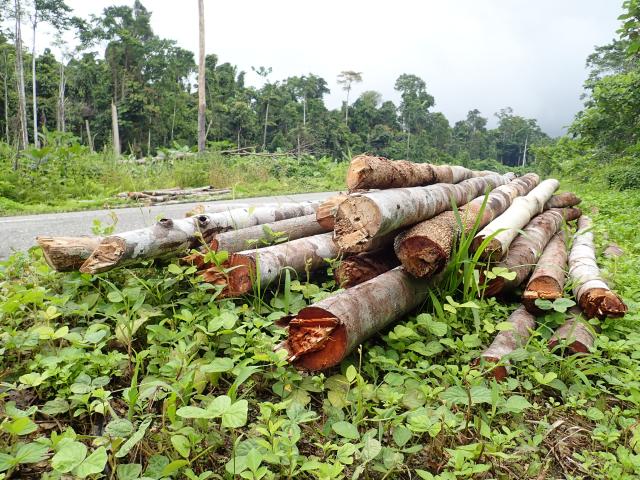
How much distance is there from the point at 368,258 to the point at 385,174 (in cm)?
61

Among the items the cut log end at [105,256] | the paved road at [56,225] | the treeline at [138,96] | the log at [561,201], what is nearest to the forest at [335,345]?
the cut log end at [105,256]

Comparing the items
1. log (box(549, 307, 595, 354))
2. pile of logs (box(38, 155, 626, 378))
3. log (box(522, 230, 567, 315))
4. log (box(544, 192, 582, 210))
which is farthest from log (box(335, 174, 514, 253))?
log (box(544, 192, 582, 210))

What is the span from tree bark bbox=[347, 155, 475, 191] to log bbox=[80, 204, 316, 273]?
3.30 ft

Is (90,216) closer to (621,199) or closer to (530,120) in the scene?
(621,199)

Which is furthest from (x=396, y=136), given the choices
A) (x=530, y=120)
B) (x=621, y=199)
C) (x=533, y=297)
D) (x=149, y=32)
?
(x=533, y=297)

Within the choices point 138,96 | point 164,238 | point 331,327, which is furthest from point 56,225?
point 138,96

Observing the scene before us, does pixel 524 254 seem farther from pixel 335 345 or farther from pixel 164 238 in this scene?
pixel 164 238

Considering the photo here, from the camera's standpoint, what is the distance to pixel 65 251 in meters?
2.65

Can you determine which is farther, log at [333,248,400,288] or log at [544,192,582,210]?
log at [544,192,582,210]

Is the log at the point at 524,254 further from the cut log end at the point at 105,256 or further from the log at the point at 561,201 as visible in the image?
the cut log end at the point at 105,256

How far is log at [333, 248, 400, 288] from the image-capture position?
286 cm

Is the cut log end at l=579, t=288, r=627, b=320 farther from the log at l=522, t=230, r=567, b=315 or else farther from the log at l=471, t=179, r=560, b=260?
the log at l=471, t=179, r=560, b=260

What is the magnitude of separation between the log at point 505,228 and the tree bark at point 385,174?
0.67 metres

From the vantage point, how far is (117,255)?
2.51 meters
